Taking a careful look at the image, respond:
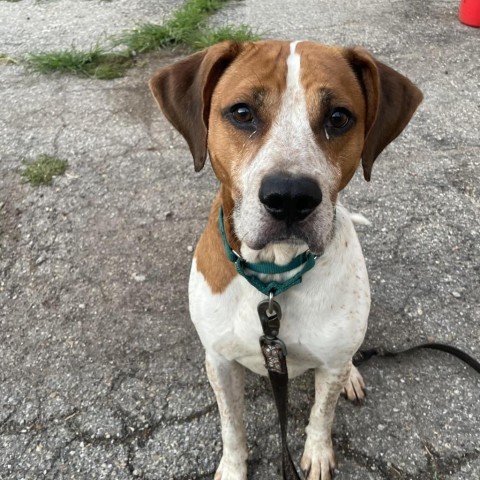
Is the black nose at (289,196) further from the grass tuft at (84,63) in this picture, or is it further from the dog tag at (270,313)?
the grass tuft at (84,63)

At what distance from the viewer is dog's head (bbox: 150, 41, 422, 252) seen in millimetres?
1929

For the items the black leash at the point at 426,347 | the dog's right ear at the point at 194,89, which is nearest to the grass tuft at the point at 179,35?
the dog's right ear at the point at 194,89

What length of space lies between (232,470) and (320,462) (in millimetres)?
453

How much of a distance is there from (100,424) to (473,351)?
225 centimetres

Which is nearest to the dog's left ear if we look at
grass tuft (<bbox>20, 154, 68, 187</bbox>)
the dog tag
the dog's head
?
the dog's head

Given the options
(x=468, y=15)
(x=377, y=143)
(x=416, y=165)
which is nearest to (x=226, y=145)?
(x=377, y=143)

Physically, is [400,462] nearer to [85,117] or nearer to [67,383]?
[67,383]

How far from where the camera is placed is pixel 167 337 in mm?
3424

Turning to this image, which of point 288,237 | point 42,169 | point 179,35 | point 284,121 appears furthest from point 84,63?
point 288,237

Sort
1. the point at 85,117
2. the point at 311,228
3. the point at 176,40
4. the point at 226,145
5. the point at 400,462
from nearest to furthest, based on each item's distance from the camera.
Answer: the point at 311,228
the point at 226,145
the point at 400,462
the point at 85,117
the point at 176,40

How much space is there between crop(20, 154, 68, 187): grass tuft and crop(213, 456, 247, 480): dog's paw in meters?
2.85

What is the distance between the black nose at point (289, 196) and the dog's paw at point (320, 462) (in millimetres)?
1439

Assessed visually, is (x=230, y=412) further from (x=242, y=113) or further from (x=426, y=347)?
(x=242, y=113)

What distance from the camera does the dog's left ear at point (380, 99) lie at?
2244 millimetres
